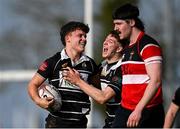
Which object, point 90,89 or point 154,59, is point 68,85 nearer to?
point 90,89

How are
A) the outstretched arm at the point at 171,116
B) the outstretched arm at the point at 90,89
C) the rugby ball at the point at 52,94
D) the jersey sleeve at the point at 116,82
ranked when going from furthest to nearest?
1. the rugby ball at the point at 52,94
2. the jersey sleeve at the point at 116,82
3. the outstretched arm at the point at 90,89
4. the outstretched arm at the point at 171,116

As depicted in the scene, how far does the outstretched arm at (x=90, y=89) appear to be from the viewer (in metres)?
10.1

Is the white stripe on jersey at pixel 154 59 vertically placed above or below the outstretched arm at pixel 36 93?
above

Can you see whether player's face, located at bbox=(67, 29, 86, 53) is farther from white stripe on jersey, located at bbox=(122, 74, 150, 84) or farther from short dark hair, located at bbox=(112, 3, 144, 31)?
white stripe on jersey, located at bbox=(122, 74, 150, 84)

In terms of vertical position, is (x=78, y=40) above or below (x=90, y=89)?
above

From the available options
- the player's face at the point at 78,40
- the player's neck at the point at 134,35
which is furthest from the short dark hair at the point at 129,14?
the player's face at the point at 78,40

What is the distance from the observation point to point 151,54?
9602mm

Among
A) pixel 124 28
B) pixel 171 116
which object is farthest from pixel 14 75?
pixel 171 116

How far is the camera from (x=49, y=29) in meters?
29.7

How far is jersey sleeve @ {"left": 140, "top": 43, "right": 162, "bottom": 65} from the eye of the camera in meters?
9.56

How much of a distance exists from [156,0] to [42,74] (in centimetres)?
1912

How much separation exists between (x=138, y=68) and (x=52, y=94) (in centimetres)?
118

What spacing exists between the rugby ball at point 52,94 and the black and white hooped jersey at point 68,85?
0.21 ft

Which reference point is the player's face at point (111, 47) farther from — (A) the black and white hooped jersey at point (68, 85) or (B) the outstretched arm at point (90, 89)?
(B) the outstretched arm at point (90, 89)
